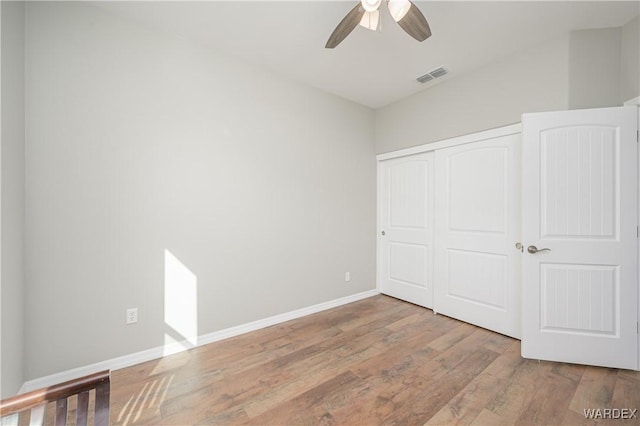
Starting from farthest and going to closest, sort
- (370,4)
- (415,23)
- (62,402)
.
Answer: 1. (415,23)
2. (370,4)
3. (62,402)

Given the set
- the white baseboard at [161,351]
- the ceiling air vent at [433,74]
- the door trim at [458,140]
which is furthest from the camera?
the ceiling air vent at [433,74]

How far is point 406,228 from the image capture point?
3.61 meters

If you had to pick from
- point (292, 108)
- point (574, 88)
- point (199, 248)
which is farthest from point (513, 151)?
point (199, 248)

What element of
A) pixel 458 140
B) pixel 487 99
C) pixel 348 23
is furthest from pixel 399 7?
pixel 458 140

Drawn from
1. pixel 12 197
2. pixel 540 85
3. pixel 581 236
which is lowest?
pixel 581 236

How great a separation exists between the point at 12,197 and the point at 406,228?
370cm

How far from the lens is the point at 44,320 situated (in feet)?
6.06

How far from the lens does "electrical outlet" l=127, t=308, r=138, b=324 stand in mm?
2129

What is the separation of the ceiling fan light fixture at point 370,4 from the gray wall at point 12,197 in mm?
2118

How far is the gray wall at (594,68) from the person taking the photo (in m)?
2.19

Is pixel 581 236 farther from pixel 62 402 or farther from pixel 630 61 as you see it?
pixel 62 402

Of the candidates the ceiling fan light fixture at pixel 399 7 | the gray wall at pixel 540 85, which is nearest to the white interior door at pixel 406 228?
the gray wall at pixel 540 85

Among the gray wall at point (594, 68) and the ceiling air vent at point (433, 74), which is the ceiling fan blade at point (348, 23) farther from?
the gray wall at point (594, 68)

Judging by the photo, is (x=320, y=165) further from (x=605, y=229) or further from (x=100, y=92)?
(x=605, y=229)
